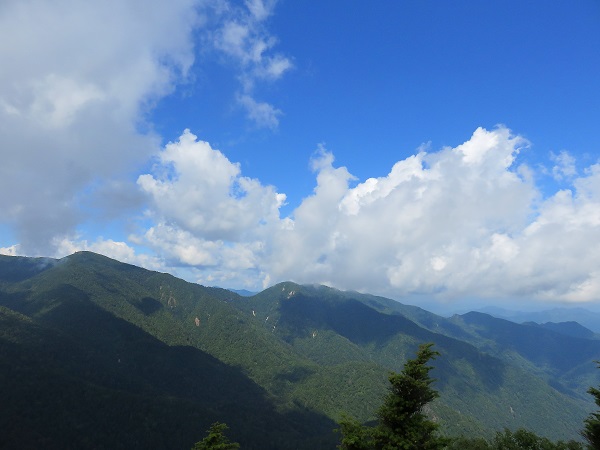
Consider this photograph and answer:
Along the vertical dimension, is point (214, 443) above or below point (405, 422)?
below

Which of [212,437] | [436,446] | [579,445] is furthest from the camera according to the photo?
[579,445]

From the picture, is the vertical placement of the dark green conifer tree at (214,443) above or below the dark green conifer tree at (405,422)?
below

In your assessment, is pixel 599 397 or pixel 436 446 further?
pixel 599 397

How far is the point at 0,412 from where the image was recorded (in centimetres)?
19538

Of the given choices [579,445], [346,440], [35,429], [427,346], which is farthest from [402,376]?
[35,429]

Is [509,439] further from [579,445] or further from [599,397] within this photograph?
[599,397]

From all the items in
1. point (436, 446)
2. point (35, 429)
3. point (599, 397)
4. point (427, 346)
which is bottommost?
point (35, 429)

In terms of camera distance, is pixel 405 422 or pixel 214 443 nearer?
pixel 405 422

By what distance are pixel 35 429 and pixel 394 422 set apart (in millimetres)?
254109

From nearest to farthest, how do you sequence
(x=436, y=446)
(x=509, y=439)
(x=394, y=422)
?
1. (x=436, y=446)
2. (x=394, y=422)
3. (x=509, y=439)

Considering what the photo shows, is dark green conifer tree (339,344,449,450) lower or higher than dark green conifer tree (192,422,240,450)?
higher

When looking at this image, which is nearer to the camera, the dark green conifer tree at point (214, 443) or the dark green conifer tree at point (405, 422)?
the dark green conifer tree at point (405, 422)

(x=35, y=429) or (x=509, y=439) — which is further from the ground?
(x=509, y=439)

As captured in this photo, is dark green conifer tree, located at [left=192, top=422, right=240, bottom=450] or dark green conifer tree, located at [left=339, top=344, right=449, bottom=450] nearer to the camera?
dark green conifer tree, located at [left=339, top=344, right=449, bottom=450]
